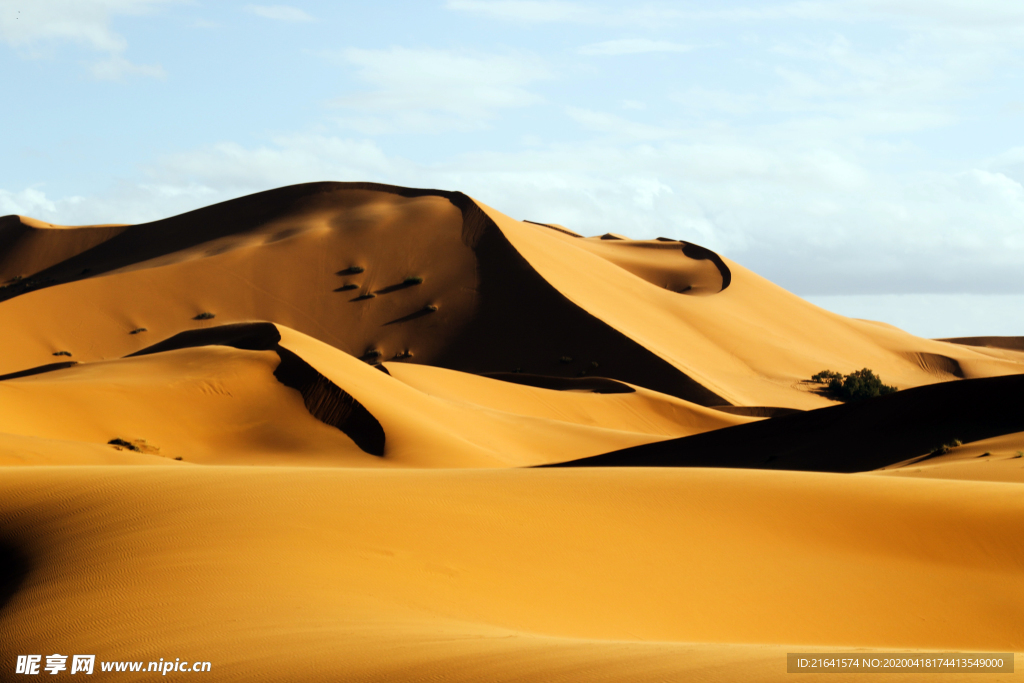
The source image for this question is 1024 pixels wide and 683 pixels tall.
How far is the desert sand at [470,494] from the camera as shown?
235 inches

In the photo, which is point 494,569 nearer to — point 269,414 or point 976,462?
point 976,462

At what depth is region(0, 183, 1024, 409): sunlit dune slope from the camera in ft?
136

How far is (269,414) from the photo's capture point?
76.1ft

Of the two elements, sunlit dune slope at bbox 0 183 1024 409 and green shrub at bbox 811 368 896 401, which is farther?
green shrub at bbox 811 368 896 401

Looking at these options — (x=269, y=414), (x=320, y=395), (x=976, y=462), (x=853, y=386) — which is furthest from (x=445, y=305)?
(x=976, y=462)

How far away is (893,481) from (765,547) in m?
2.48

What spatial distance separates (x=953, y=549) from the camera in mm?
8734

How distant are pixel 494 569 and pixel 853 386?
38143 millimetres

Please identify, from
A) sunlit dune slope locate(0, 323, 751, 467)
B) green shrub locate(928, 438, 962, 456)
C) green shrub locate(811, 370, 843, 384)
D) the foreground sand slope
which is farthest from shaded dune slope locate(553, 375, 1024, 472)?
green shrub locate(811, 370, 843, 384)

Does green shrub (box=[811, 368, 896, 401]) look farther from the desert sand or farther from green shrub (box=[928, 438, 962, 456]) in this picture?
green shrub (box=[928, 438, 962, 456])

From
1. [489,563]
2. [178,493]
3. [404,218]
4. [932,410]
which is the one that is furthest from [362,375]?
[404,218]

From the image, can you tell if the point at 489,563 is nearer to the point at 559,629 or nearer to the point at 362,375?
the point at 559,629

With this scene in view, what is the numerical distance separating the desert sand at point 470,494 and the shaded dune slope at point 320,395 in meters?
0.08

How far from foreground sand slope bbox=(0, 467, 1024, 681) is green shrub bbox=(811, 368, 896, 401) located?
33230mm
